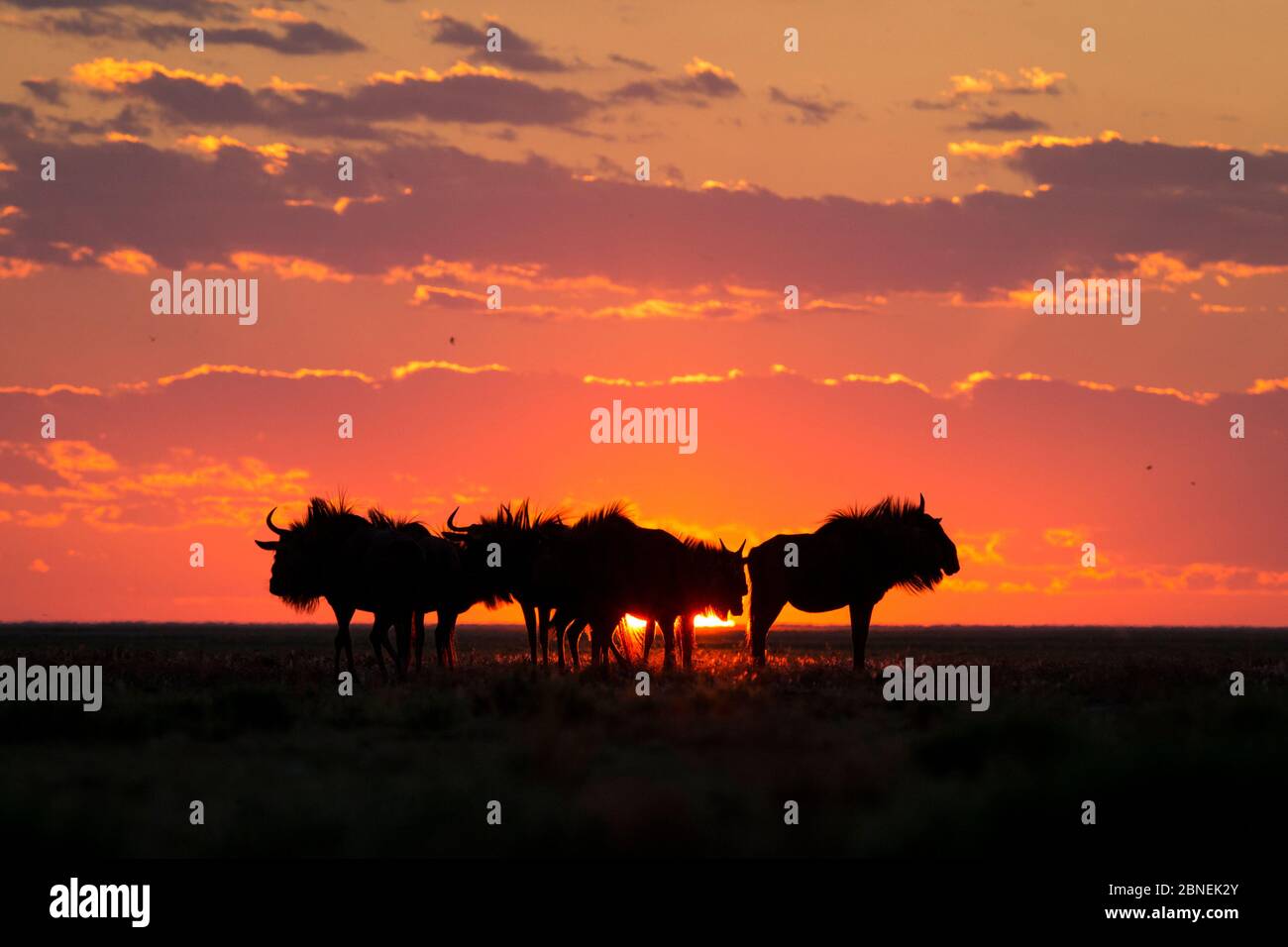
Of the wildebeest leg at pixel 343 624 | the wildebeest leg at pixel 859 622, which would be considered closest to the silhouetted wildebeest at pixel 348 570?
the wildebeest leg at pixel 343 624

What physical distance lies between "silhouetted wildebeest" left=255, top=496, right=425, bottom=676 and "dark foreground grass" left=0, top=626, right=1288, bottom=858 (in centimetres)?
417

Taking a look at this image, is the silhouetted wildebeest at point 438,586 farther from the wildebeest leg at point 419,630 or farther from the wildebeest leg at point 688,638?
the wildebeest leg at point 688,638

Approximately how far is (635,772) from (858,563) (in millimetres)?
15552

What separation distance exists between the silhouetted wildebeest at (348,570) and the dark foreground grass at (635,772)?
13.7 feet

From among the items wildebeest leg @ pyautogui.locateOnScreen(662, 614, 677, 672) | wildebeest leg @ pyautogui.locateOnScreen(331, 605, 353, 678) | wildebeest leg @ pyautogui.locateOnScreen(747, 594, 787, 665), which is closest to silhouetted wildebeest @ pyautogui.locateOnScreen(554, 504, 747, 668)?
wildebeest leg @ pyautogui.locateOnScreen(662, 614, 677, 672)

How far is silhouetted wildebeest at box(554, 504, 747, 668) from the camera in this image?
93.5 feet

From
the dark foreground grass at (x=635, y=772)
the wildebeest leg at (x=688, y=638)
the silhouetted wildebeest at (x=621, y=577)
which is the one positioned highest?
the silhouetted wildebeest at (x=621, y=577)

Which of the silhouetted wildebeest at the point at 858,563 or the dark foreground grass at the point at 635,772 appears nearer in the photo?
the dark foreground grass at the point at 635,772

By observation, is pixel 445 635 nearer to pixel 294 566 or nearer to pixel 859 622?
pixel 294 566

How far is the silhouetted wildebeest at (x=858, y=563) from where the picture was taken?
30.3 metres

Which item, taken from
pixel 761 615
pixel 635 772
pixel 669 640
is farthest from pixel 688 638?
pixel 635 772

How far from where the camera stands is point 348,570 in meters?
28.9
